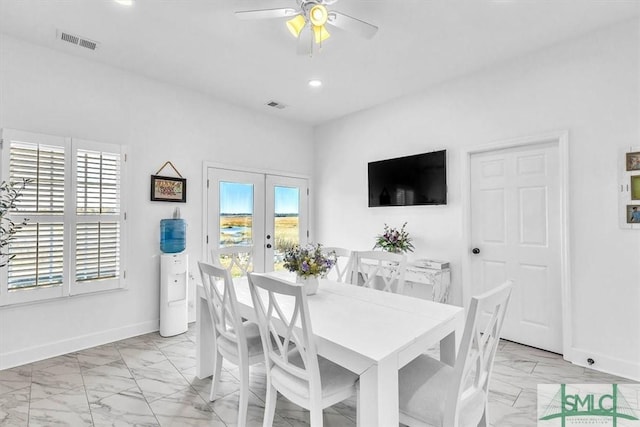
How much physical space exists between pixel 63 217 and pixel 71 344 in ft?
3.93

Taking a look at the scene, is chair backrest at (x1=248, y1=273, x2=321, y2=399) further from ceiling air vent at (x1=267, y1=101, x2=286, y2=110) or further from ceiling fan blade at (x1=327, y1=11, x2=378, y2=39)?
ceiling air vent at (x1=267, y1=101, x2=286, y2=110)

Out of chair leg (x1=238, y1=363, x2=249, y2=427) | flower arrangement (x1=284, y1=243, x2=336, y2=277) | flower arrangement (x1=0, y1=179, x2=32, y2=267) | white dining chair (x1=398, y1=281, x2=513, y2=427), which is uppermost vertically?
flower arrangement (x1=0, y1=179, x2=32, y2=267)

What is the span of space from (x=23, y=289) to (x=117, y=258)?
2.41 feet

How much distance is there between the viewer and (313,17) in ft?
6.89

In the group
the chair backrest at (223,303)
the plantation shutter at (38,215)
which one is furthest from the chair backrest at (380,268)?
the plantation shutter at (38,215)

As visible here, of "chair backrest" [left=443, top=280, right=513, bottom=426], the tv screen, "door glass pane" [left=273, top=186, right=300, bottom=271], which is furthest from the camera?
"door glass pane" [left=273, top=186, right=300, bottom=271]

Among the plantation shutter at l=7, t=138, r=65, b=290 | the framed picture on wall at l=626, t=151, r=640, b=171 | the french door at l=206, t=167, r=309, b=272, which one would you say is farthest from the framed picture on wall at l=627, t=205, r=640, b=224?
the plantation shutter at l=7, t=138, r=65, b=290

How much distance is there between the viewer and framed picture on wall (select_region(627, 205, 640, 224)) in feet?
8.14

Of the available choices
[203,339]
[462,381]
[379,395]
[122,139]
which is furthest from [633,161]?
[122,139]

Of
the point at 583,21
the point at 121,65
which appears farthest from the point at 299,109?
the point at 583,21

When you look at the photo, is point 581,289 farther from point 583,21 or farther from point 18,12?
point 18,12

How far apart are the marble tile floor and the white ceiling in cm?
282

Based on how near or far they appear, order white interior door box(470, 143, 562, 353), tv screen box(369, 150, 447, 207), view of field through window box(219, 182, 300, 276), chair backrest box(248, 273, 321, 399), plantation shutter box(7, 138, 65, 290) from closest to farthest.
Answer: chair backrest box(248, 273, 321, 399) < plantation shutter box(7, 138, 65, 290) < white interior door box(470, 143, 562, 353) < tv screen box(369, 150, 447, 207) < view of field through window box(219, 182, 300, 276)

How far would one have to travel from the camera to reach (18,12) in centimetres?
244
